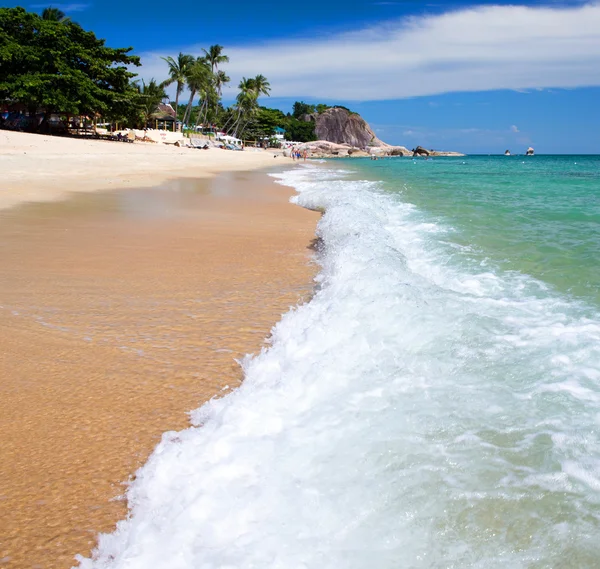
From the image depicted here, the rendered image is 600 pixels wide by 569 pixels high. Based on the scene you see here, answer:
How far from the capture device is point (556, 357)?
3459 mm

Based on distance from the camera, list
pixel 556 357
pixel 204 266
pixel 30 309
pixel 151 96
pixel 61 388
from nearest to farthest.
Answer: pixel 61 388, pixel 556 357, pixel 30 309, pixel 204 266, pixel 151 96

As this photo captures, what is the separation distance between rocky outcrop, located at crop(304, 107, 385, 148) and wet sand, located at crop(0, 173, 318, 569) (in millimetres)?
137122

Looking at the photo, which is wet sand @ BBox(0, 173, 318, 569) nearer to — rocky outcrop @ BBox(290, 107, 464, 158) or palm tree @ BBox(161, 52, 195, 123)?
palm tree @ BBox(161, 52, 195, 123)

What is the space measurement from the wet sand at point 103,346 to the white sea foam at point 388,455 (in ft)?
0.65

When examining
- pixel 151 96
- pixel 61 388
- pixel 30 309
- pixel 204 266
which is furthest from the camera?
pixel 151 96

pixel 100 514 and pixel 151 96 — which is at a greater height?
pixel 151 96

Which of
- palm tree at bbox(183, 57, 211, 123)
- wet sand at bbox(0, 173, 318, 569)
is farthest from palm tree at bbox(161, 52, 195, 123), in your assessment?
wet sand at bbox(0, 173, 318, 569)

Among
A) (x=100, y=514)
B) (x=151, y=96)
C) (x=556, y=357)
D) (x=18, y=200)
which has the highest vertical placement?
(x=151, y=96)

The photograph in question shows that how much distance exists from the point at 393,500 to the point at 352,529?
0.24m

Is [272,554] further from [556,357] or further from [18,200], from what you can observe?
[18,200]

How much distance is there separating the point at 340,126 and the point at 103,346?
14423 centimetres

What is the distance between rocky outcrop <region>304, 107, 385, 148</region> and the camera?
139 m

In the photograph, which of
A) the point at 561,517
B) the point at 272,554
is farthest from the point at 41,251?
A: the point at 561,517

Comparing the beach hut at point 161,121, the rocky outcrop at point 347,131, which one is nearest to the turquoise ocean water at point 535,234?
the beach hut at point 161,121
